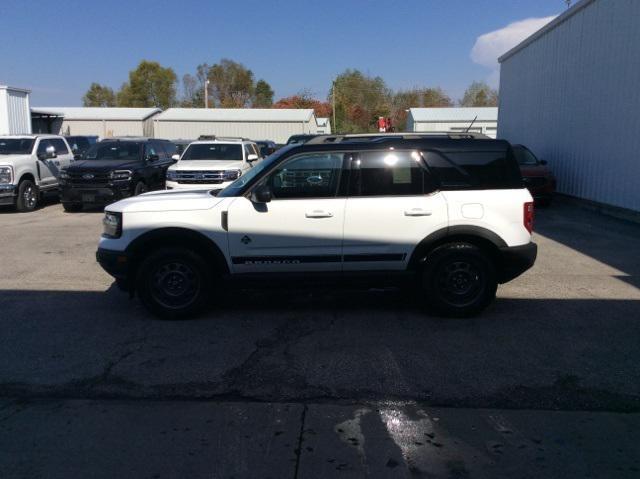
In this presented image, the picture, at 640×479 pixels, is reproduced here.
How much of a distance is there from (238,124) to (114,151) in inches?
1340

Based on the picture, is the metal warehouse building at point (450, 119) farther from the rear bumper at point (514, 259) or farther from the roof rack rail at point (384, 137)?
the rear bumper at point (514, 259)

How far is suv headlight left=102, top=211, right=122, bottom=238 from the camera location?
20.4 ft

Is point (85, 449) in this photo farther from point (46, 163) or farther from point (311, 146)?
point (46, 163)

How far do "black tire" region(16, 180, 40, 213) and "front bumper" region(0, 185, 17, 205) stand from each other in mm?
223

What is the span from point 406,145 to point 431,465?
3667 mm

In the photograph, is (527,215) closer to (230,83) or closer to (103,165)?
(103,165)

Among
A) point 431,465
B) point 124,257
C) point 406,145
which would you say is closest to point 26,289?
point 124,257

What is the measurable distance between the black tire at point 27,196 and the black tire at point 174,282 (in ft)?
36.1

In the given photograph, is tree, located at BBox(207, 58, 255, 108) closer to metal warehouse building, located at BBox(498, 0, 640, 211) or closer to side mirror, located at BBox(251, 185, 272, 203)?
metal warehouse building, located at BBox(498, 0, 640, 211)

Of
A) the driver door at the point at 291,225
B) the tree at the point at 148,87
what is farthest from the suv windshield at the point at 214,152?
the tree at the point at 148,87

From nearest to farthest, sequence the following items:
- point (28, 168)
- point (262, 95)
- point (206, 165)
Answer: point (206, 165), point (28, 168), point (262, 95)

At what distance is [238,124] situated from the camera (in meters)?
49.5

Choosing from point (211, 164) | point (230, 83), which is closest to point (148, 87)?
point (230, 83)

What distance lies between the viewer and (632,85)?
13.2 metres
